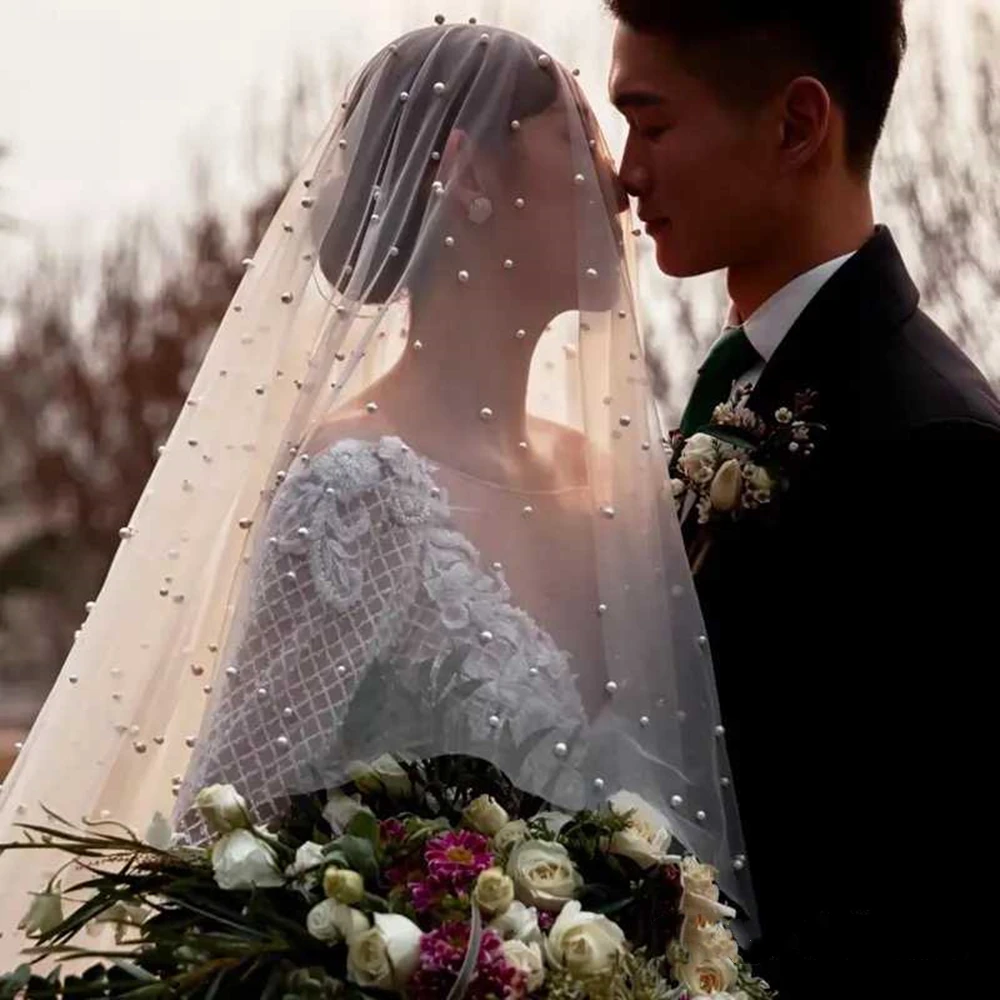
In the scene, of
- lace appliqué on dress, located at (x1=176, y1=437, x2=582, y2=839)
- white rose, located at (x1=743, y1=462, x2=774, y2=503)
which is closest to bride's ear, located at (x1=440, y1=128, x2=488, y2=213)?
lace appliqué on dress, located at (x1=176, y1=437, x2=582, y2=839)

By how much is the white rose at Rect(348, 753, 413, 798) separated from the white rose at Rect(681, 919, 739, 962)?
0.39 metres

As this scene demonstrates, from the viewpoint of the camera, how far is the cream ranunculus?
2113 mm

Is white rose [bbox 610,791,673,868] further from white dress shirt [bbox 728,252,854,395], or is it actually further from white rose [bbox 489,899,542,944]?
white dress shirt [bbox 728,252,854,395]

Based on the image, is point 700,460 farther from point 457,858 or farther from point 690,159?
point 457,858

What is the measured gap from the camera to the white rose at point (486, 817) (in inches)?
88.8

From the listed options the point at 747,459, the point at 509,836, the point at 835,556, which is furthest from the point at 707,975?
the point at 747,459

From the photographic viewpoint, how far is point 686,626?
255cm

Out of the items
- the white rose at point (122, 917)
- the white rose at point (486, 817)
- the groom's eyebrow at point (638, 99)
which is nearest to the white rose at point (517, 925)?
the white rose at point (486, 817)

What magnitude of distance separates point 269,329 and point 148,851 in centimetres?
94

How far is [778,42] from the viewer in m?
2.87

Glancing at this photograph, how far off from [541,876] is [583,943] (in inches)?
4.2

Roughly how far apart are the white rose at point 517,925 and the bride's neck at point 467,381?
680mm

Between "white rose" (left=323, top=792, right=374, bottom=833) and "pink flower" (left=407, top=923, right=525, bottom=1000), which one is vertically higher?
"white rose" (left=323, top=792, right=374, bottom=833)

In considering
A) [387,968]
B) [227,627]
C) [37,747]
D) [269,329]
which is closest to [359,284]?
[269,329]
